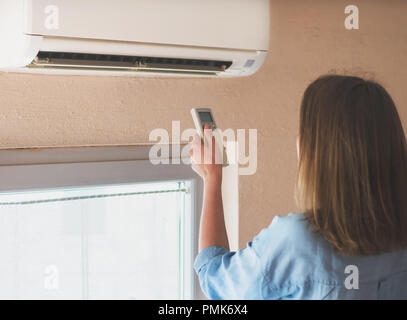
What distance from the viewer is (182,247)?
1.49m

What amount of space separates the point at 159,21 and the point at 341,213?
49 cm

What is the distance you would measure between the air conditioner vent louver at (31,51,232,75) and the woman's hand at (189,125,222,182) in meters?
0.15

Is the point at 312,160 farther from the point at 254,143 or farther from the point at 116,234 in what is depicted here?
the point at 116,234

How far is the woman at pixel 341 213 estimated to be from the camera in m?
0.87

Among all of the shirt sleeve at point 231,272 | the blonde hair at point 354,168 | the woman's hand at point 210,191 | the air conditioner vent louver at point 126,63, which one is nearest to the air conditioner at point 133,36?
the air conditioner vent louver at point 126,63

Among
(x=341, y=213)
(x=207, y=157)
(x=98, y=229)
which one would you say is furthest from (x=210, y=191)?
(x=98, y=229)

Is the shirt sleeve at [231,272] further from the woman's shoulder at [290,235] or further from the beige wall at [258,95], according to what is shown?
the beige wall at [258,95]

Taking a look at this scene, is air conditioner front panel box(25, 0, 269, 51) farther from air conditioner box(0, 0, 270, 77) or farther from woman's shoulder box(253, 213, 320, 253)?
woman's shoulder box(253, 213, 320, 253)

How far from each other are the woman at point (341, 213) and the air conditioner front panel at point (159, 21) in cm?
26

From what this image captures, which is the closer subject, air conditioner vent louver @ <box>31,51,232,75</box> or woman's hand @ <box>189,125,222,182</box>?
air conditioner vent louver @ <box>31,51,232,75</box>

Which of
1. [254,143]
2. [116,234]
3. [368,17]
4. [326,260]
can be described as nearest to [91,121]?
[116,234]

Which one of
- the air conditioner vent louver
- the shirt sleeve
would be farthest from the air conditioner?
the shirt sleeve

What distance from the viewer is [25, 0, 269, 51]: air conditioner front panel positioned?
2.98ft

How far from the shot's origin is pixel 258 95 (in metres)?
1.43
